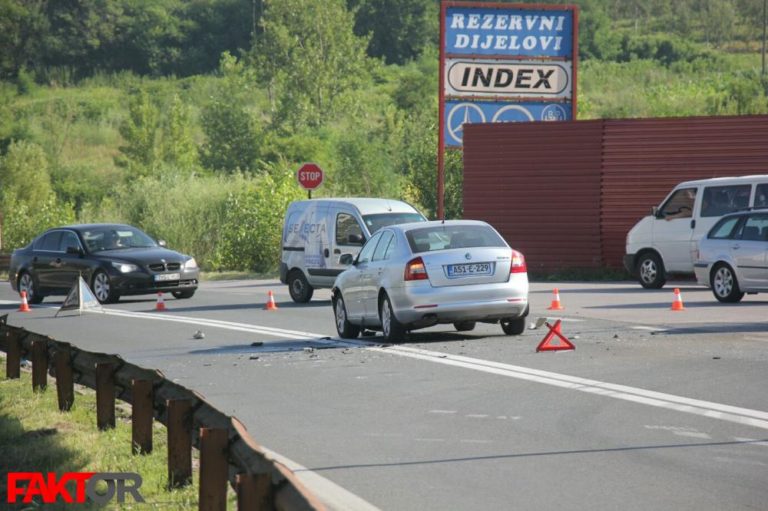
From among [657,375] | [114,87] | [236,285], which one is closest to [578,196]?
[236,285]

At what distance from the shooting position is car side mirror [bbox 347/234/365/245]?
25250 mm

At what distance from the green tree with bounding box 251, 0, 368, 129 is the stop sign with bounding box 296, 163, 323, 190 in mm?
57523

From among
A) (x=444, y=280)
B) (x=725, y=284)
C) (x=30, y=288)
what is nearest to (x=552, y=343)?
(x=444, y=280)

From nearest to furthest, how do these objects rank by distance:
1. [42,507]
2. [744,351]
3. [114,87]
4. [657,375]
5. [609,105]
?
[42,507], [657,375], [744,351], [609,105], [114,87]

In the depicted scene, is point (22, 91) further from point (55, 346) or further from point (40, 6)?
point (55, 346)

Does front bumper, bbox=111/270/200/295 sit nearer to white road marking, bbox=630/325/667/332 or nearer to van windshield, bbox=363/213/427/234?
van windshield, bbox=363/213/427/234

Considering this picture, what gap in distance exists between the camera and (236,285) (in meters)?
35.1

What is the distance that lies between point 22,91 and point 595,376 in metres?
117

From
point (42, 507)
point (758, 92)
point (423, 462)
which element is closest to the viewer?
point (42, 507)

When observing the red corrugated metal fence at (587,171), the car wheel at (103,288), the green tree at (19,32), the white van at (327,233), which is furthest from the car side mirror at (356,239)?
the green tree at (19,32)

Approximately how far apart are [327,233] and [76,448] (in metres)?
16.4

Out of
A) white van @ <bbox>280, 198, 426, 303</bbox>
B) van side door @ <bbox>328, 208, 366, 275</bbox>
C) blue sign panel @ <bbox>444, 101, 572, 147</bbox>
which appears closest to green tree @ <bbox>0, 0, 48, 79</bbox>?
blue sign panel @ <bbox>444, 101, 572, 147</bbox>

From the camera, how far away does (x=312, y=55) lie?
320 feet

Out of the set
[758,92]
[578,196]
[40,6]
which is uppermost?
[40,6]
